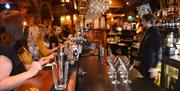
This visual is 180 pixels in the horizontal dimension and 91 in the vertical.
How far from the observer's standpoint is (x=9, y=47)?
2.35 m

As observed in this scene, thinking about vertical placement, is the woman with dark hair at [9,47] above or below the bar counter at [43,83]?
above

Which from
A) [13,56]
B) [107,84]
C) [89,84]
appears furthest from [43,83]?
[107,84]

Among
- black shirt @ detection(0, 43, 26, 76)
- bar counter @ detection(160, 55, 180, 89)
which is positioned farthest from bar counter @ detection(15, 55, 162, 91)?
bar counter @ detection(160, 55, 180, 89)

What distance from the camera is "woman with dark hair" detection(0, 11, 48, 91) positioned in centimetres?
213

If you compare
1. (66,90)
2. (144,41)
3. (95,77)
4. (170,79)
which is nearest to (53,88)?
(66,90)

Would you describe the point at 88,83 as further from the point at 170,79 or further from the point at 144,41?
the point at 170,79

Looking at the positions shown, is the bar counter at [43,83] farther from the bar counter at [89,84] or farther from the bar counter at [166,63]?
the bar counter at [166,63]

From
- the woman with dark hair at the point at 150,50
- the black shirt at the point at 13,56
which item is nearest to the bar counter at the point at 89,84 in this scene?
the black shirt at the point at 13,56

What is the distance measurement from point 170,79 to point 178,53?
21.7 inches

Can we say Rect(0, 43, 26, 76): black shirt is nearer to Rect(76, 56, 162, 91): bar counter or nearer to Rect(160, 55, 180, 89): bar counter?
Rect(76, 56, 162, 91): bar counter

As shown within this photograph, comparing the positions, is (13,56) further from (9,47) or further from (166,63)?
(166,63)

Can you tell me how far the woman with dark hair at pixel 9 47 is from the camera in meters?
2.13

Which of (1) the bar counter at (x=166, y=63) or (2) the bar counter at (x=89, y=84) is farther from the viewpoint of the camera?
(1) the bar counter at (x=166, y=63)

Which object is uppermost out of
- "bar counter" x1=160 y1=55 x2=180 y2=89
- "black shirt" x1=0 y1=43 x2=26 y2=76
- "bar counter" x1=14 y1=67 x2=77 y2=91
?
"black shirt" x1=0 y1=43 x2=26 y2=76
